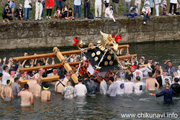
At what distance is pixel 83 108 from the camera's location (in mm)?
15789

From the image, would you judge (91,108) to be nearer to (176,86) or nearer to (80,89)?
(80,89)

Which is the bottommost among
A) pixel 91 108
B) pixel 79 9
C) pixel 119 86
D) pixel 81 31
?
pixel 91 108

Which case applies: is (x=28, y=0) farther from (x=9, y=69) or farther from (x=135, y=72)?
(x=135, y=72)

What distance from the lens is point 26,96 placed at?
15.6m

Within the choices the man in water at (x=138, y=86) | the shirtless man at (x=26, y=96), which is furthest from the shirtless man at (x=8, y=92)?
the man in water at (x=138, y=86)

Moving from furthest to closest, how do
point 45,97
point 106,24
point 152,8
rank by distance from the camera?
point 152,8 < point 106,24 < point 45,97

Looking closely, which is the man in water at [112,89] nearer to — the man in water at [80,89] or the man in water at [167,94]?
the man in water at [80,89]

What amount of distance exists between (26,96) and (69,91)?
1990 mm

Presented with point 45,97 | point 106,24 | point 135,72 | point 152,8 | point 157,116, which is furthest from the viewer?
point 152,8

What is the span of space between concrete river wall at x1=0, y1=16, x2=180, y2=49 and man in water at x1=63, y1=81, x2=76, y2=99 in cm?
1171

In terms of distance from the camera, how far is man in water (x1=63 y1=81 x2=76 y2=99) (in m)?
16.4

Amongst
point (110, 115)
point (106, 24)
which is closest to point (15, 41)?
point (106, 24)

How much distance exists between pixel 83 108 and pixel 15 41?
13043 mm

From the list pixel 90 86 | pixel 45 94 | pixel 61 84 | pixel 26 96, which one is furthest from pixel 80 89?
pixel 26 96
